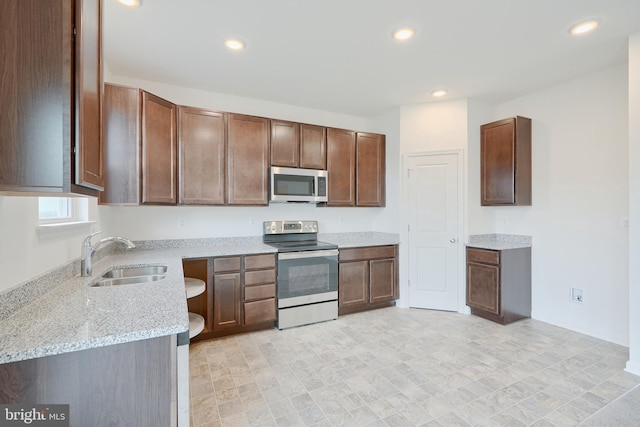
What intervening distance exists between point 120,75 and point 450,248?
4.29 meters

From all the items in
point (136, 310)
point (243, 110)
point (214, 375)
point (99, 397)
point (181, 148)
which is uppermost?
point (243, 110)

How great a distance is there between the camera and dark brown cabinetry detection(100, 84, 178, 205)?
253 centimetres

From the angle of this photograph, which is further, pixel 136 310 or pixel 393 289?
pixel 393 289

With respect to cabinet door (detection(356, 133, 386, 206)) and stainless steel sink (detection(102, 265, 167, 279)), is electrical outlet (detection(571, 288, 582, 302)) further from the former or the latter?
stainless steel sink (detection(102, 265, 167, 279))

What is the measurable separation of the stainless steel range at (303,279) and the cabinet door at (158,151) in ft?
4.04

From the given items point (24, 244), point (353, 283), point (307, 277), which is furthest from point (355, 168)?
point (24, 244)

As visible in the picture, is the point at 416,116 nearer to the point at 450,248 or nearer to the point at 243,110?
the point at 450,248

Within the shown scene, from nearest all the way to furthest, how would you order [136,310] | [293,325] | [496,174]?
[136,310], [293,325], [496,174]

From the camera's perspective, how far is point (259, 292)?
3.21 m

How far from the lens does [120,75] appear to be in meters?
3.09

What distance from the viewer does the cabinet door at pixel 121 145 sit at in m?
2.52

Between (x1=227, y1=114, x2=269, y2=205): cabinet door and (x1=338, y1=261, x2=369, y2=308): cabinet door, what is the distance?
1298 mm

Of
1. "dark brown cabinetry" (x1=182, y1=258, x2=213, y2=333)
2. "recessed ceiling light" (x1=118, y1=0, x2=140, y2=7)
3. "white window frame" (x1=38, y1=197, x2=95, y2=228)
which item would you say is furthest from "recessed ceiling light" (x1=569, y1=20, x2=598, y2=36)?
"white window frame" (x1=38, y1=197, x2=95, y2=228)

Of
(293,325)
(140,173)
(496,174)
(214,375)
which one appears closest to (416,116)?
(496,174)
